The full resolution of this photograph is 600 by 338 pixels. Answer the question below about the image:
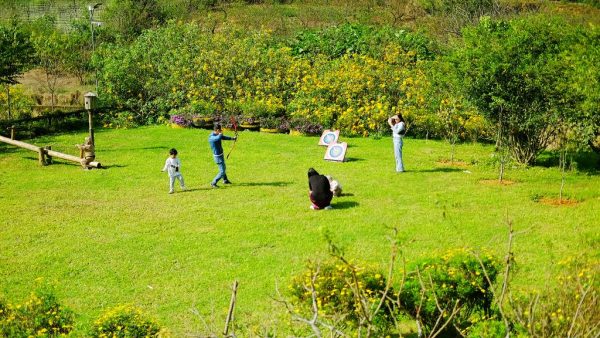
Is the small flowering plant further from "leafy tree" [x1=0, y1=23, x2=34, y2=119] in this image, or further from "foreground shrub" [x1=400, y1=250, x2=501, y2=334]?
"foreground shrub" [x1=400, y1=250, x2=501, y2=334]

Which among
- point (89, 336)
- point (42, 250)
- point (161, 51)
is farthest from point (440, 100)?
point (89, 336)

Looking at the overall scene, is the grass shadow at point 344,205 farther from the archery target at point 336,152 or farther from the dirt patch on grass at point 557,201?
the archery target at point 336,152

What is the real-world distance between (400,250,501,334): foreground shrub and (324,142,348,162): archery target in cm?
1167

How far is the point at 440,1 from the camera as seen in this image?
43.5m

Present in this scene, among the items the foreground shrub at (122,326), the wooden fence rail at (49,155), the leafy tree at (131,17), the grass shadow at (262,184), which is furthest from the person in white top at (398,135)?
the leafy tree at (131,17)

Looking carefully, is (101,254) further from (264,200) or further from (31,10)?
(31,10)

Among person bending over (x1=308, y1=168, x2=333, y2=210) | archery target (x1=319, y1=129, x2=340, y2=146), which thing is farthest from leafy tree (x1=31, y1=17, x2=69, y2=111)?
person bending over (x1=308, y1=168, x2=333, y2=210)

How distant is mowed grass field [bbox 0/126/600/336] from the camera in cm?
1183

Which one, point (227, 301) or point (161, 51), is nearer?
point (227, 301)

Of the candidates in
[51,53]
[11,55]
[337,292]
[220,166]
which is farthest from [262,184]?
[51,53]

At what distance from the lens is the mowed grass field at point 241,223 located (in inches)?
466

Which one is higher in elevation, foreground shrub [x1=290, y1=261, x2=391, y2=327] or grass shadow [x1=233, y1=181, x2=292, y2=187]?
grass shadow [x1=233, y1=181, x2=292, y2=187]

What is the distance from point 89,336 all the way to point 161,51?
24277 mm

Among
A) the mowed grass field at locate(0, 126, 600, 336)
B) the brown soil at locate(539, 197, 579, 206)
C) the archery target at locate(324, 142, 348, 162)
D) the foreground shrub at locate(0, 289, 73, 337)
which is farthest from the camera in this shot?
the archery target at locate(324, 142, 348, 162)
